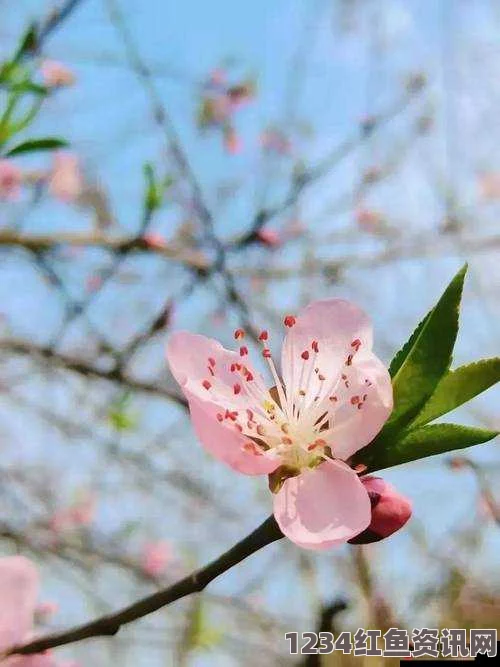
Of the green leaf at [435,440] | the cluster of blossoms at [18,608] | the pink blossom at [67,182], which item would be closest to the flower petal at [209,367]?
the green leaf at [435,440]

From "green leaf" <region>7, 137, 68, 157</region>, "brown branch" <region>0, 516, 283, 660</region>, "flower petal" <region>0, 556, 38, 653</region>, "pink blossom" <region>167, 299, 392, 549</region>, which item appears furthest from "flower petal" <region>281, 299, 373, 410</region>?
"green leaf" <region>7, 137, 68, 157</region>

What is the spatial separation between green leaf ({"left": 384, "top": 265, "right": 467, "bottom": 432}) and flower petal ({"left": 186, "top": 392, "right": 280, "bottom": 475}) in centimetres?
16

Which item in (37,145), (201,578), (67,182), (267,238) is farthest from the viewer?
(67,182)

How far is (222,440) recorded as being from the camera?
877mm

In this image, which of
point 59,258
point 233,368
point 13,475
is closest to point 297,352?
point 233,368

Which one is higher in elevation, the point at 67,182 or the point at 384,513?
the point at 67,182

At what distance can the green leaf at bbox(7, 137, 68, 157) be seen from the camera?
1349 millimetres

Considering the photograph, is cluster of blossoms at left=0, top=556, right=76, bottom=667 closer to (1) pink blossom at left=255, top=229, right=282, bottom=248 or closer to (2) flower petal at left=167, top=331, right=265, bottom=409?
(2) flower petal at left=167, top=331, right=265, bottom=409

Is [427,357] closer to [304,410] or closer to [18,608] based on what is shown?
[304,410]

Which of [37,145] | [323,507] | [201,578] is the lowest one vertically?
[201,578]

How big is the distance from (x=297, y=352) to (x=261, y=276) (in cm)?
243

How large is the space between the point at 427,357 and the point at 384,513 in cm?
16

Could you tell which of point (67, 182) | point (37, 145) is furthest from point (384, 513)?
point (67, 182)

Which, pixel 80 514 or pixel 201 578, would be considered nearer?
pixel 201 578
